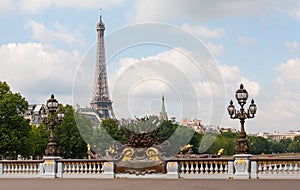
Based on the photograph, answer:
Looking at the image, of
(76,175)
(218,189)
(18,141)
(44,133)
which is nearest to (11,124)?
(18,141)

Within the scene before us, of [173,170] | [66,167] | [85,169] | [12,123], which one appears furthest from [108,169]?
[12,123]

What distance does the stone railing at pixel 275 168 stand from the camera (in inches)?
987

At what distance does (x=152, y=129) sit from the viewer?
3075 cm

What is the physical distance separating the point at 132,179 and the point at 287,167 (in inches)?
313

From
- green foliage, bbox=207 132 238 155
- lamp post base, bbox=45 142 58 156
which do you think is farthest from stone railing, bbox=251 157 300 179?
green foliage, bbox=207 132 238 155

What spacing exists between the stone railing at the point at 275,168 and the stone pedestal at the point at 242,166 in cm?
29

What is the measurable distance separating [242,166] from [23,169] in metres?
12.7

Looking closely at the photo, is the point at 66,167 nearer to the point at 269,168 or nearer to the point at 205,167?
the point at 205,167

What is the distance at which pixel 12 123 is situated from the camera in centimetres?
5409

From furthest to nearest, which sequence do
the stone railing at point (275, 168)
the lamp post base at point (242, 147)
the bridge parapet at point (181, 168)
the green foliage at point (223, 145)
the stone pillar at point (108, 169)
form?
the green foliage at point (223, 145) < the stone pillar at point (108, 169) < the lamp post base at point (242, 147) < the bridge parapet at point (181, 168) < the stone railing at point (275, 168)

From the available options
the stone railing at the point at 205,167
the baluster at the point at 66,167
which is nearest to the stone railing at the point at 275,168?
the stone railing at the point at 205,167

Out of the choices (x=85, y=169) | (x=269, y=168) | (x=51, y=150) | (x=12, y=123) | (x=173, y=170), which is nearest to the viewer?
(x=269, y=168)

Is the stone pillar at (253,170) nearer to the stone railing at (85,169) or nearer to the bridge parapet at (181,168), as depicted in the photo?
the bridge parapet at (181,168)

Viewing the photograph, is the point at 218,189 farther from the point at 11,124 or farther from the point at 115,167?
the point at 11,124
